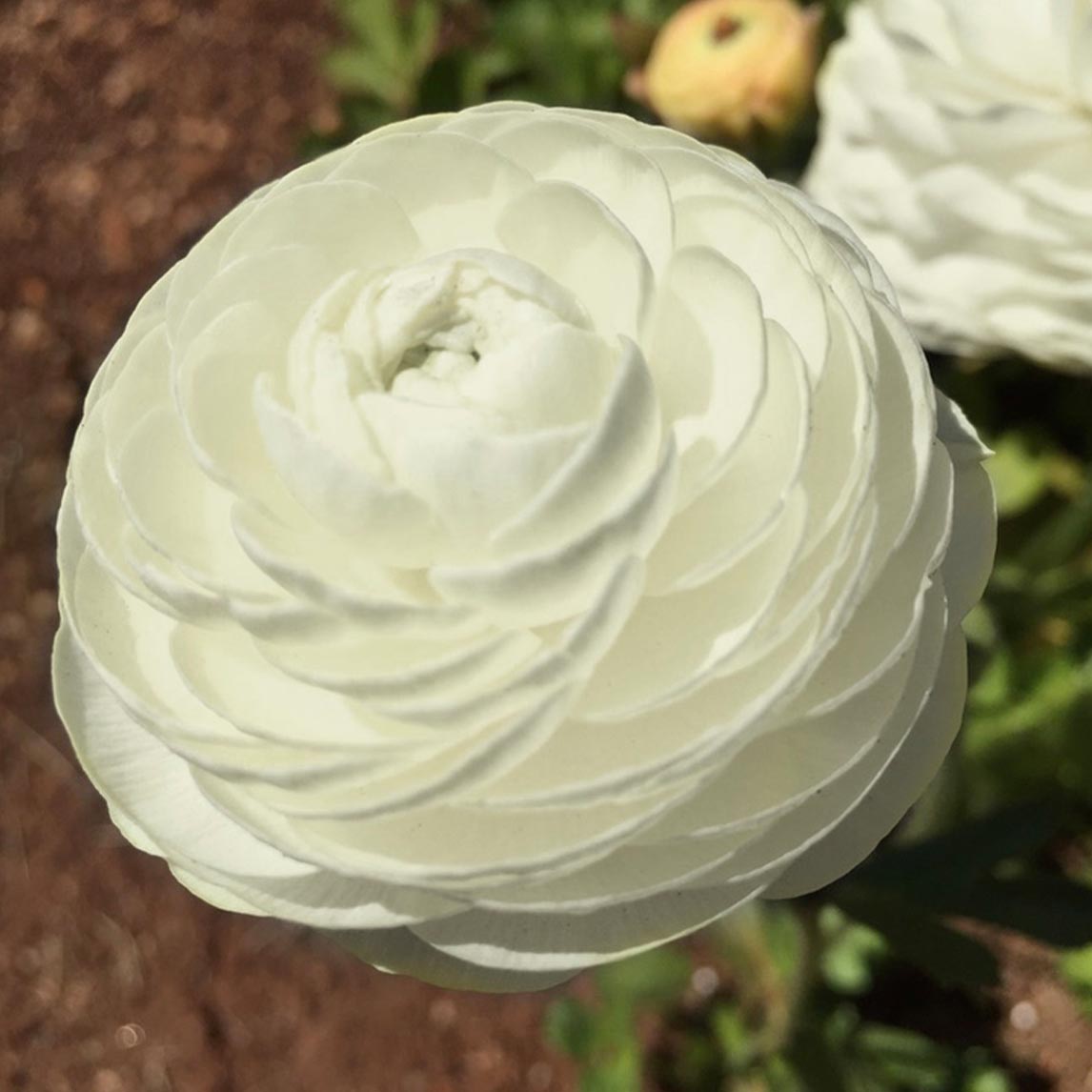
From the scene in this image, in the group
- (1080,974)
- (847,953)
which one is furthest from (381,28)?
(1080,974)

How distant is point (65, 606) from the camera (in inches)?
20.1

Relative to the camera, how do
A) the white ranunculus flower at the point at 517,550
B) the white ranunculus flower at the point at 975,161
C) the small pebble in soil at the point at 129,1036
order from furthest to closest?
the small pebble in soil at the point at 129,1036, the white ranunculus flower at the point at 975,161, the white ranunculus flower at the point at 517,550

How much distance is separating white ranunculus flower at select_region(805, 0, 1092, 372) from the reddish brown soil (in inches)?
37.2

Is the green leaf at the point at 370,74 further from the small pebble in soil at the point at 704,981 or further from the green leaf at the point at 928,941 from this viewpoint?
the small pebble in soil at the point at 704,981

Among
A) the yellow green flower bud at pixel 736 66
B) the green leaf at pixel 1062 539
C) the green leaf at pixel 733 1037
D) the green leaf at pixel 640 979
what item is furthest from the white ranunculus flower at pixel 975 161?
the green leaf at pixel 733 1037

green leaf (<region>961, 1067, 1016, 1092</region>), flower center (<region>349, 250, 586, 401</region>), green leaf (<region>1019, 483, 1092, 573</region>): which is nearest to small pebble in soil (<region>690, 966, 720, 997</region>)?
green leaf (<region>961, 1067, 1016, 1092</region>)

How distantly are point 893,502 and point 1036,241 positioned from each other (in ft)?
1.13

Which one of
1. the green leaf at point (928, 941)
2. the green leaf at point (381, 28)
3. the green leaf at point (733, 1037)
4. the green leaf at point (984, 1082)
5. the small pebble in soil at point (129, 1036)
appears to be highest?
the green leaf at point (381, 28)

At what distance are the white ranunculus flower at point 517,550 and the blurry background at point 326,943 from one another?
38cm

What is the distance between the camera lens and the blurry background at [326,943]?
0.98 meters

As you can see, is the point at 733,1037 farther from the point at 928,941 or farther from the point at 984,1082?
the point at 928,941

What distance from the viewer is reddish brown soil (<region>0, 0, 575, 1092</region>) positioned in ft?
4.56

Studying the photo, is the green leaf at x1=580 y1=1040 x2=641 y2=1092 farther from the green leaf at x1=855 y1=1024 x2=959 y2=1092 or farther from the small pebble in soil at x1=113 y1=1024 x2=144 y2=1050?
the small pebble in soil at x1=113 y1=1024 x2=144 y2=1050

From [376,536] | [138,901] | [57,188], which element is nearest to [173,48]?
[57,188]
